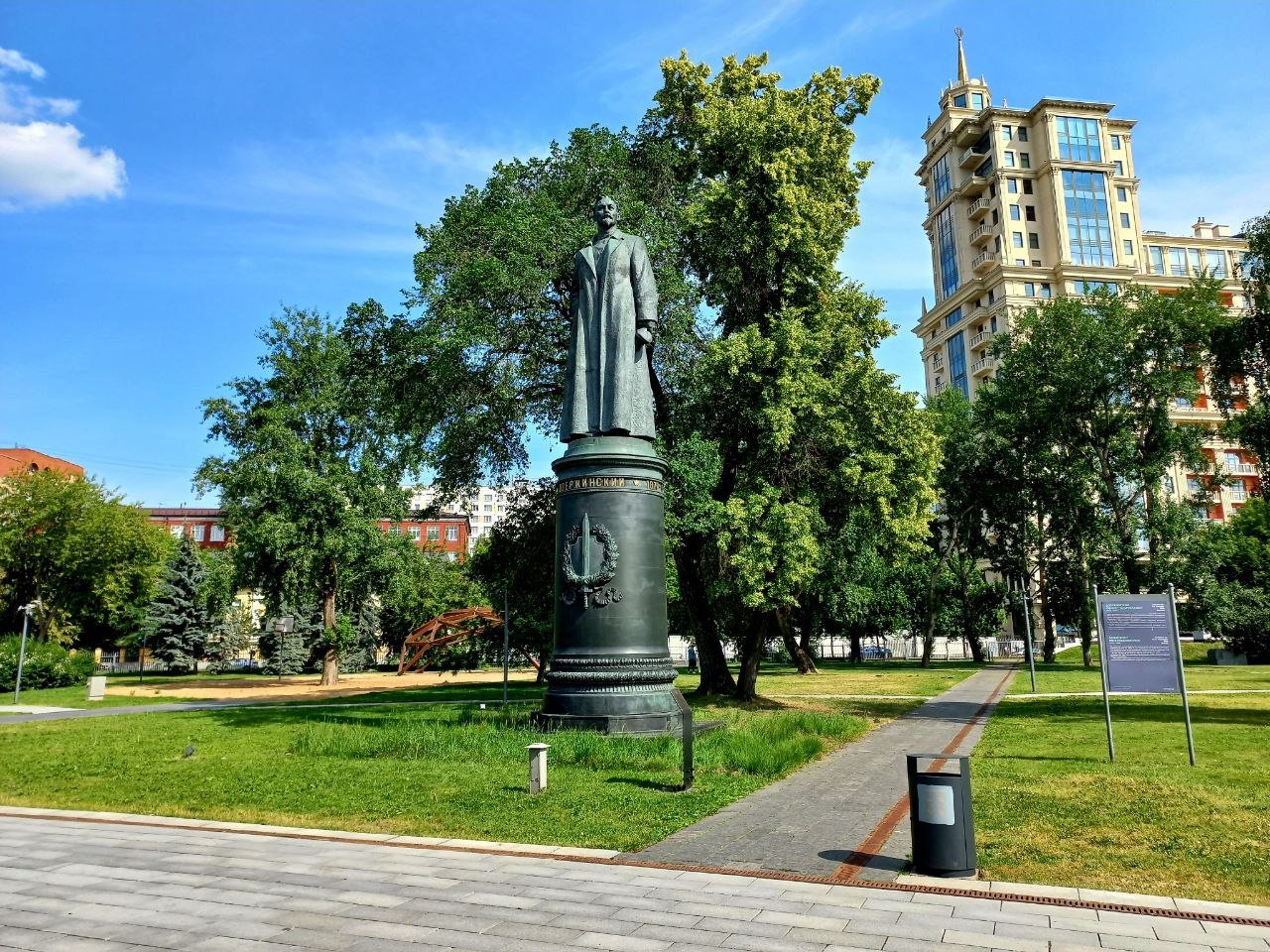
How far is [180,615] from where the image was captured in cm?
5619

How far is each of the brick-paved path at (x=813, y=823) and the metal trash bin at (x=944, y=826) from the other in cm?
31

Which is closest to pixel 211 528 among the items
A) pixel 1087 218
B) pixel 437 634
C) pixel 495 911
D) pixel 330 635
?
pixel 437 634

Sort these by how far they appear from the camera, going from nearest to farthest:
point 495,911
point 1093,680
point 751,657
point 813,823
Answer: point 495,911 → point 813,823 → point 751,657 → point 1093,680

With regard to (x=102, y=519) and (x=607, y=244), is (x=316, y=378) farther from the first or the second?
(x=607, y=244)

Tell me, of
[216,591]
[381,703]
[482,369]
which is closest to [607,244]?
[482,369]

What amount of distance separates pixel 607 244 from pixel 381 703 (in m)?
16.8

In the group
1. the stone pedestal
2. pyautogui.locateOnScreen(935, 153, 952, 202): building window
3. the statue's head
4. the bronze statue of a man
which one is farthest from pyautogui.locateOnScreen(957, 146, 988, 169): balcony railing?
the stone pedestal

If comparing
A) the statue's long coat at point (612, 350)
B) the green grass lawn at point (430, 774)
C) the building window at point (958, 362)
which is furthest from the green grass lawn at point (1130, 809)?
the building window at point (958, 362)

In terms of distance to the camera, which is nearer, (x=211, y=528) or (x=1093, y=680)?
(x=1093, y=680)

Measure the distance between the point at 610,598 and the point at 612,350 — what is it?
4256 millimetres

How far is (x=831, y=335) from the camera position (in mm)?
21562

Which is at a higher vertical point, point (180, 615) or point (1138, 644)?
point (180, 615)

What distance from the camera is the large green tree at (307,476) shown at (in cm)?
3559

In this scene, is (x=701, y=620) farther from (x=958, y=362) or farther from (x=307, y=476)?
(x=958, y=362)
